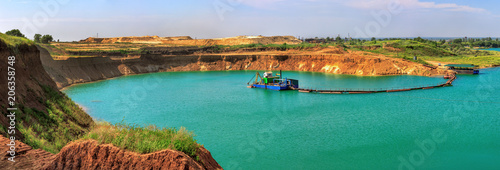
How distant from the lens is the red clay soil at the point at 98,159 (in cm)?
1187

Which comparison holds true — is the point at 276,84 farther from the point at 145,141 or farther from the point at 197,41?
the point at 197,41

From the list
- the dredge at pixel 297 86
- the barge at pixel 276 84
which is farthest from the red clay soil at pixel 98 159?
the barge at pixel 276 84

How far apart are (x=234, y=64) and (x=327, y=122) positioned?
6667 cm

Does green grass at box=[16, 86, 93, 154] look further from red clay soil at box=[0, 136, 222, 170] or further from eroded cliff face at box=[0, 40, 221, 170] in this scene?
red clay soil at box=[0, 136, 222, 170]

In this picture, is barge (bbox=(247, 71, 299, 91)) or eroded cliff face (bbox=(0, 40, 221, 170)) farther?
barge (bbox=(247, 71, 299, 91))

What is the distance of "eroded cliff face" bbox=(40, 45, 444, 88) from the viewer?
68.9m

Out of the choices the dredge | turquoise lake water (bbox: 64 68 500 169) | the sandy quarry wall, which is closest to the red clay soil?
turquoise lake water (bbox: 64 68 500 169)

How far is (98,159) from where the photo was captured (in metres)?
12.1

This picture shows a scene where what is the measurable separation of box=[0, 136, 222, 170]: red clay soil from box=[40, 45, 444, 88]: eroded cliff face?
54128mm

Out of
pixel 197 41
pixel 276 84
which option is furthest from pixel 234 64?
pixel 197 41

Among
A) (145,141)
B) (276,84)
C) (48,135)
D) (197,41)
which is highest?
(197,41)

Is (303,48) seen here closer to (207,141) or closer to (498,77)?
(498,77)

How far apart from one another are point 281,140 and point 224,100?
2071 centimetres

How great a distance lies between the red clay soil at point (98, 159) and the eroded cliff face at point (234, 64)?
5413cm
